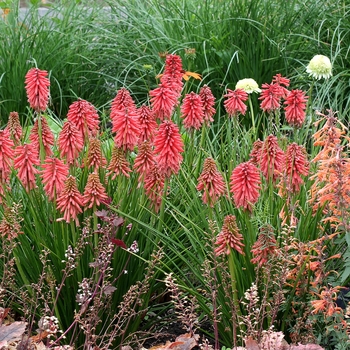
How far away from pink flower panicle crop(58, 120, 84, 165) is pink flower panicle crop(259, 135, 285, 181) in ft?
2.63

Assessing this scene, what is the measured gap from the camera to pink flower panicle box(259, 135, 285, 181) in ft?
10.5

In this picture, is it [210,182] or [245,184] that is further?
[210,182]

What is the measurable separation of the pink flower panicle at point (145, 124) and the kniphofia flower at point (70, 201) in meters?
0.48

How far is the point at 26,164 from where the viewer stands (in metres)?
3.21

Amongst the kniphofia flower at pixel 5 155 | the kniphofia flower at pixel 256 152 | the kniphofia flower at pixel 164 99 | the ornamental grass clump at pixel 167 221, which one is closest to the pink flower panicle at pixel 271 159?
the ornamental grass clump at pixel 167 221

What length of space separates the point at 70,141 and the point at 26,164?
22 cm

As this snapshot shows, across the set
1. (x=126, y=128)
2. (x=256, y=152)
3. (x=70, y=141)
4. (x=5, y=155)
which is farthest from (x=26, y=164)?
(x=256, y=152)

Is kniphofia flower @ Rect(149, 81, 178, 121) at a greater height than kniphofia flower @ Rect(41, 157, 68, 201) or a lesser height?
greater

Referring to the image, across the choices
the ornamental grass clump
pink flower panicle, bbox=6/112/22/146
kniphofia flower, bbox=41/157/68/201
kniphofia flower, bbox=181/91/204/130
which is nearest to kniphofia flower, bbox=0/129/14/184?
the ornamental grass clump

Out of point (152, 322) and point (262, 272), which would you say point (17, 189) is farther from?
point (262, 272)

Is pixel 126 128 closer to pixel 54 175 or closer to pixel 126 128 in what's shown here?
pixel 126 128

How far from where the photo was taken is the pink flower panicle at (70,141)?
328 cm

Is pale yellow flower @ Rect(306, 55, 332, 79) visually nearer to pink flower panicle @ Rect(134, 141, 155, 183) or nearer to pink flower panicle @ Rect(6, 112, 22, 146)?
pink flower panicle @ Rect(134, 141, 155, 183)

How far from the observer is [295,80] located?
5.95m
